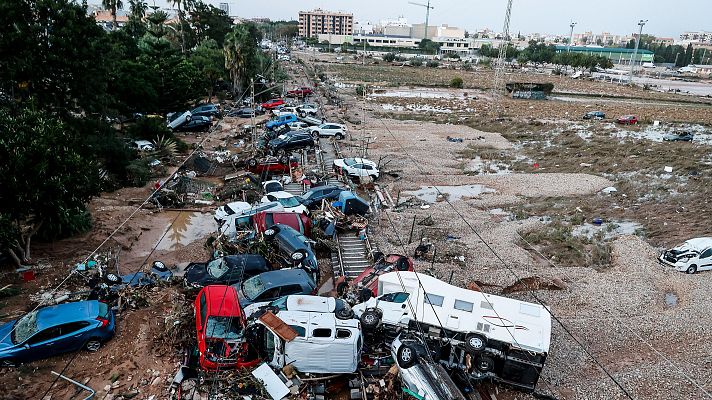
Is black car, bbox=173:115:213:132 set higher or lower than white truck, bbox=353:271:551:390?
higher

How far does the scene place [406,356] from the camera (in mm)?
10453

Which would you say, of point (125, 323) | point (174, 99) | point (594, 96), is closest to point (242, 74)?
point (174, 99)

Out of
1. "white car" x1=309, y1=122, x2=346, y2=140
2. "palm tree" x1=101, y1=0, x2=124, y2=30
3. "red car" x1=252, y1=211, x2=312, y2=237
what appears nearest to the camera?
"red car" x1=252, y1=211, x2=312, y2=237

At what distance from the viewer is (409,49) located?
17650 centimetres

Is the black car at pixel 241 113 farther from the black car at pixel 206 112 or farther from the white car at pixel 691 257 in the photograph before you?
the white car at pixel 691 257

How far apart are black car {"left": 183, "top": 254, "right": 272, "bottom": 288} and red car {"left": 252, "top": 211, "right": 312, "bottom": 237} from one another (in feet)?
8.08

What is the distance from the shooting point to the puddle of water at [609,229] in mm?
21266

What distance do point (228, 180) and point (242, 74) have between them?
3160 centimetres

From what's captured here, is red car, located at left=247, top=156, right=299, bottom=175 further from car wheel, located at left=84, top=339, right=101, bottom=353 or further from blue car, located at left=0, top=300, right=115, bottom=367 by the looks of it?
car wheel, located at left=84, top=339, right=101, bottom=353

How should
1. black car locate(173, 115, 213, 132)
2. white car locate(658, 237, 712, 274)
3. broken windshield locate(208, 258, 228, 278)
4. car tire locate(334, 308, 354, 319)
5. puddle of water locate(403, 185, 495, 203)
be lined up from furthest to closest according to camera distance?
black car locate(173, 115, 213, 132), puddle of water locate(403, 185, 495, 203), white car locate(658, 237, 712, 274), broken windshield locate(208, 258, 228, 278), car tire locate(334, 308, 354, 319)

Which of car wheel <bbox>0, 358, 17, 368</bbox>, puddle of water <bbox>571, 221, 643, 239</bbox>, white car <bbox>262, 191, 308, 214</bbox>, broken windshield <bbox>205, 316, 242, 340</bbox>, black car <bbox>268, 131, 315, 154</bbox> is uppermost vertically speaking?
black car <bbox>268, 131, 315, 154</bbox>

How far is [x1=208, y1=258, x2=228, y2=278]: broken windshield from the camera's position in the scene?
14328 millimetres

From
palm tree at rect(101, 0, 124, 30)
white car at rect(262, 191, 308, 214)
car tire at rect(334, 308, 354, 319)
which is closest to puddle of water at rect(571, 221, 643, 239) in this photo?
white car at rect(262, 191, 308, 214)

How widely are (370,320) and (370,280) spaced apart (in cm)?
223
